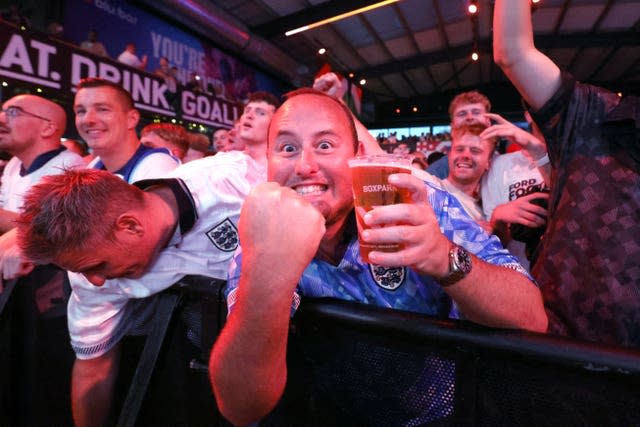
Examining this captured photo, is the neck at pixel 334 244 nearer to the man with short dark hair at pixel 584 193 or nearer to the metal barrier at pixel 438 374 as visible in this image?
the metal barrier at pixel 438 374

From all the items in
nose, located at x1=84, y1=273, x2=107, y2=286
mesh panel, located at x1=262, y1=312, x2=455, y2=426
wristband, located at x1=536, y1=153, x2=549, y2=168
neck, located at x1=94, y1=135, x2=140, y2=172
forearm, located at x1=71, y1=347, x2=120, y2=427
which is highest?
neck, located at x1=94, y1=135, x2=140, y2=172

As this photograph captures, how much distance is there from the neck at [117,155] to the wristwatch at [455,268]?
268 centimetres

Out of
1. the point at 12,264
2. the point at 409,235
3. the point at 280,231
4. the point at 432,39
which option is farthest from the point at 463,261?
the point at 432,39

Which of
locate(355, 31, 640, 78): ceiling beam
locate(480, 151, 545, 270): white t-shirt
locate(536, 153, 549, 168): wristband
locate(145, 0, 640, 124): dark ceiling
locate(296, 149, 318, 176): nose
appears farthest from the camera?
locate(355, 31, 640, 78): ceiling beam

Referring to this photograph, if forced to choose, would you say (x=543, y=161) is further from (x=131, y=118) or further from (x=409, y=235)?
(x=131, y=118)

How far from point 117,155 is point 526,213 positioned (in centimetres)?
278

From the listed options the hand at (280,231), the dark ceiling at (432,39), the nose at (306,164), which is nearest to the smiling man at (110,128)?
the nose at (306,164)

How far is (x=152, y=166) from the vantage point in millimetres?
2496

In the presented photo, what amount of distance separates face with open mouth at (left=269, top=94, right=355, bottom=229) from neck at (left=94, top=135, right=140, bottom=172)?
194 centimetres

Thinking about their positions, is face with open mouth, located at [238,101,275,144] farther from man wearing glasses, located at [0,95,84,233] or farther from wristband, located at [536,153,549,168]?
wristband, located at [536,153,549,168]

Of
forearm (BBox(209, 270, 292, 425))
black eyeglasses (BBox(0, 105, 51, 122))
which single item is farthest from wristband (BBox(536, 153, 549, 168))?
black eyeglasses (BBox(0, 105, 51, 122))

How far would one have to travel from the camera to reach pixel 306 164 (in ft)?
3.96

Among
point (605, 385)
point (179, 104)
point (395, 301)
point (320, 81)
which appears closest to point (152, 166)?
point (320, 81)

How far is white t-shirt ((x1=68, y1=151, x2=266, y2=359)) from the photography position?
61.0 inches
